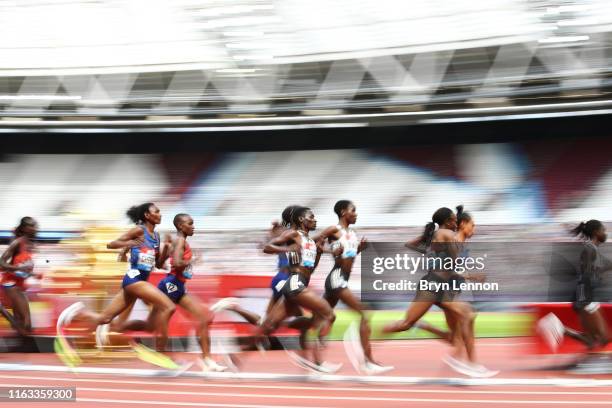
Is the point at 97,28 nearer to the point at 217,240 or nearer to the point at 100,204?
the point at 100,204

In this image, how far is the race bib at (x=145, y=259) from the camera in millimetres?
8812

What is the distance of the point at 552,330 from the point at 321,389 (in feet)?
9.41

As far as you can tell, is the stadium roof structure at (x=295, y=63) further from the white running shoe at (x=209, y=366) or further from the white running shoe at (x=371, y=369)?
the white running shoe at (x=209, y=366)

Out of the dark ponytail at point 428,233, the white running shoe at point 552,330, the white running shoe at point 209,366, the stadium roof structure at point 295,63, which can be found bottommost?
the white running shoe at point 209,366

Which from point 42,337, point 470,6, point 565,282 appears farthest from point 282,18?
point 565,282

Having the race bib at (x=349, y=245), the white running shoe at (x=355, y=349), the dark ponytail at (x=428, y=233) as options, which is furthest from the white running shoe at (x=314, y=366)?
the dark ponytail at (x=428, y=233)

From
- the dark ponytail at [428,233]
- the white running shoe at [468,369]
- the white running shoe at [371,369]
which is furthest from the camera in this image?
the dark ponytail at [428,233]

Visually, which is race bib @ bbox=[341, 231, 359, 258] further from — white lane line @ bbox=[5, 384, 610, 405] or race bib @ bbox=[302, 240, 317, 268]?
white lane line @ bbox=[5, 384, 610, 405]

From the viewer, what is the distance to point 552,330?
9.47m

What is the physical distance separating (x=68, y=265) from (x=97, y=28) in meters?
19.0

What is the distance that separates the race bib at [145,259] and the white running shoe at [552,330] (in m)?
4.29

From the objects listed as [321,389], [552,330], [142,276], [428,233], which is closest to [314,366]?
[321,389]

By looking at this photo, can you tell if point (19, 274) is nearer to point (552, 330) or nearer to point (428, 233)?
point (428, 233)

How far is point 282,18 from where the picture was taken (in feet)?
82.6
